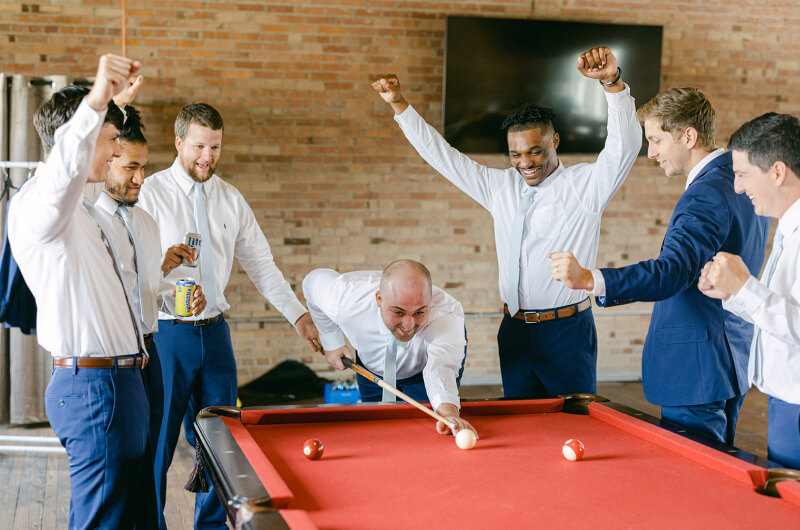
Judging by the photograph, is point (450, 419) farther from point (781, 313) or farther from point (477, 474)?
point (781, 313)

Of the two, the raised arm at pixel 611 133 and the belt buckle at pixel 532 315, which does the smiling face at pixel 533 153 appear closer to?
the raised arm at pixel 611 133

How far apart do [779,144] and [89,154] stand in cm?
170

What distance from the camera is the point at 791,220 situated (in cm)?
188

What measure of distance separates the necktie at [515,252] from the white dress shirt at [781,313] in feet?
4.00

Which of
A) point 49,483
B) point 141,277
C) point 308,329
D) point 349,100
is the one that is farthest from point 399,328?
point 349,100

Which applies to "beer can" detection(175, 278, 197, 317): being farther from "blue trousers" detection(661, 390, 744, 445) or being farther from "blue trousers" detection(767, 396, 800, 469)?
"blue trousers" detection(767, 396, 800, 469)

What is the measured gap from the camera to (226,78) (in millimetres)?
5324

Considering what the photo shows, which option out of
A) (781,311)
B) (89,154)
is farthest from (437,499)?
(89,154)

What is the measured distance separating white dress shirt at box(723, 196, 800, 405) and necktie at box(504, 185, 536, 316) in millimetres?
→ 1218

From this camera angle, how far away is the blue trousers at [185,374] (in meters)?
3.06

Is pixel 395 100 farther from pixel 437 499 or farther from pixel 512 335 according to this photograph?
pixel 437 499

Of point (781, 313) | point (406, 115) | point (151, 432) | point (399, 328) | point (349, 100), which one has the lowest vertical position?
point (151, 432)

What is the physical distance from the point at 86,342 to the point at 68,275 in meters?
0.19

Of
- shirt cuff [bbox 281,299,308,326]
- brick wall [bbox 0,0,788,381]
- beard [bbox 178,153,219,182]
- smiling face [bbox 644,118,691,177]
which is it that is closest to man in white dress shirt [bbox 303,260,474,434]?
shirt cuff [bbox 281,299,308,326]
